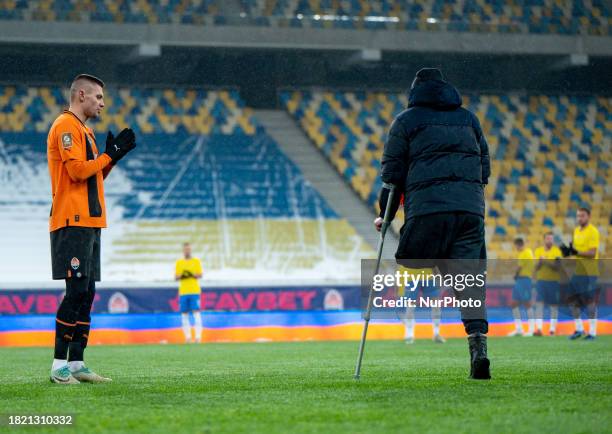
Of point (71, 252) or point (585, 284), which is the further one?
point (585, 284)

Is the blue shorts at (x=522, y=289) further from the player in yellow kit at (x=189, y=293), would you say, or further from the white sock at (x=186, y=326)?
the white sock at (x=186, y=326)

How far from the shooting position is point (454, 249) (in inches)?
289

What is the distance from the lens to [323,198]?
27.3 meters

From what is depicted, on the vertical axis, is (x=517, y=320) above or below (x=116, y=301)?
below

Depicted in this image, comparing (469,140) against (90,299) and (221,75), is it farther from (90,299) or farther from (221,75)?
(221,75)

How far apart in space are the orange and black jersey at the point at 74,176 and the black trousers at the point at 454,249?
2.12m

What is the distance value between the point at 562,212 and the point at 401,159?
22028mm

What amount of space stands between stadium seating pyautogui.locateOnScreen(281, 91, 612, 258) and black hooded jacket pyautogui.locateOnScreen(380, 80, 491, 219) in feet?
65.5

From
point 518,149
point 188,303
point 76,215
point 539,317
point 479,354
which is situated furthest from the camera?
point 518,149

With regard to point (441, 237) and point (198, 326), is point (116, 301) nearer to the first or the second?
point (198, 326)

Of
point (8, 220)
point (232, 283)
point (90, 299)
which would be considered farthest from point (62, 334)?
point (8, 220)

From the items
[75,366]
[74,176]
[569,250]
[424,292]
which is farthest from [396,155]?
[424,292]

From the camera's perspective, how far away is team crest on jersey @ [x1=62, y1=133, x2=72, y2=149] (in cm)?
745

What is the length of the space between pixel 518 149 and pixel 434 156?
75.4ft
